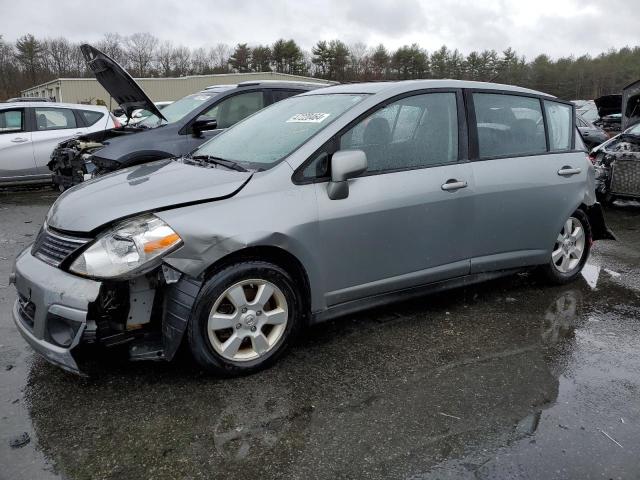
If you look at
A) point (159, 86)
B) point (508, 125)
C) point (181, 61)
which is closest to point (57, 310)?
point (508, 125)

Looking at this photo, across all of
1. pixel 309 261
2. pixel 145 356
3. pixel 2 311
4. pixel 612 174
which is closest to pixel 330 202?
pixel 309 261

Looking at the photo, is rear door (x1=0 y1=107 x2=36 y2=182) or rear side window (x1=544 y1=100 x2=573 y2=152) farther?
rear door (x1=0 y1=107 x2=36 y2=182)

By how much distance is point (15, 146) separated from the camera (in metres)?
9.23

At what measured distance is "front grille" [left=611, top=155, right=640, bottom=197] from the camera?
26.5ft

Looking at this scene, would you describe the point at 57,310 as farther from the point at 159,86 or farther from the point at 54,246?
the point at 159,86

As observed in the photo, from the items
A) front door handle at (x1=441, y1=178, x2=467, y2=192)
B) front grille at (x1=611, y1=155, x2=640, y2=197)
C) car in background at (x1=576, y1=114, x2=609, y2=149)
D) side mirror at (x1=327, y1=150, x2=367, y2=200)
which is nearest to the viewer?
side mirror at (x1=327, y1=150, x2=367, y2=200)

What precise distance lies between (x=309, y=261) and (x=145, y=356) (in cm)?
104

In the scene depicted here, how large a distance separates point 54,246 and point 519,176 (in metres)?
3.23

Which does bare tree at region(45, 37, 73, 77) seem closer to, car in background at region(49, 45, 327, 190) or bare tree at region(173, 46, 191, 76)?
bare tree at region(173, 46, 191, 76)

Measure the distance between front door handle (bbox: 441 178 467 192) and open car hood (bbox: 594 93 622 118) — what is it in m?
11.7

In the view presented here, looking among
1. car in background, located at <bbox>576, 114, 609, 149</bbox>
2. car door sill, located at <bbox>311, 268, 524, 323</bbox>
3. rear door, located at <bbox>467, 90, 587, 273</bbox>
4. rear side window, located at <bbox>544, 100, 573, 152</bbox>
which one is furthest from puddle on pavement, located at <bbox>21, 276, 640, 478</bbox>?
car in background, located at <bbox>576, 114, 609, 149</bbox>

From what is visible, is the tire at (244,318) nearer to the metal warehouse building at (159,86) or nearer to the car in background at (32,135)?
the car in background at (32,135)

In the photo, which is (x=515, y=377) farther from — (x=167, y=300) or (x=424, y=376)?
(x=167, y=300)

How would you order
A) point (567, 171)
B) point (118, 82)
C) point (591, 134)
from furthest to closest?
point (591, 134) → point (118, 82) → point (567, 171)
